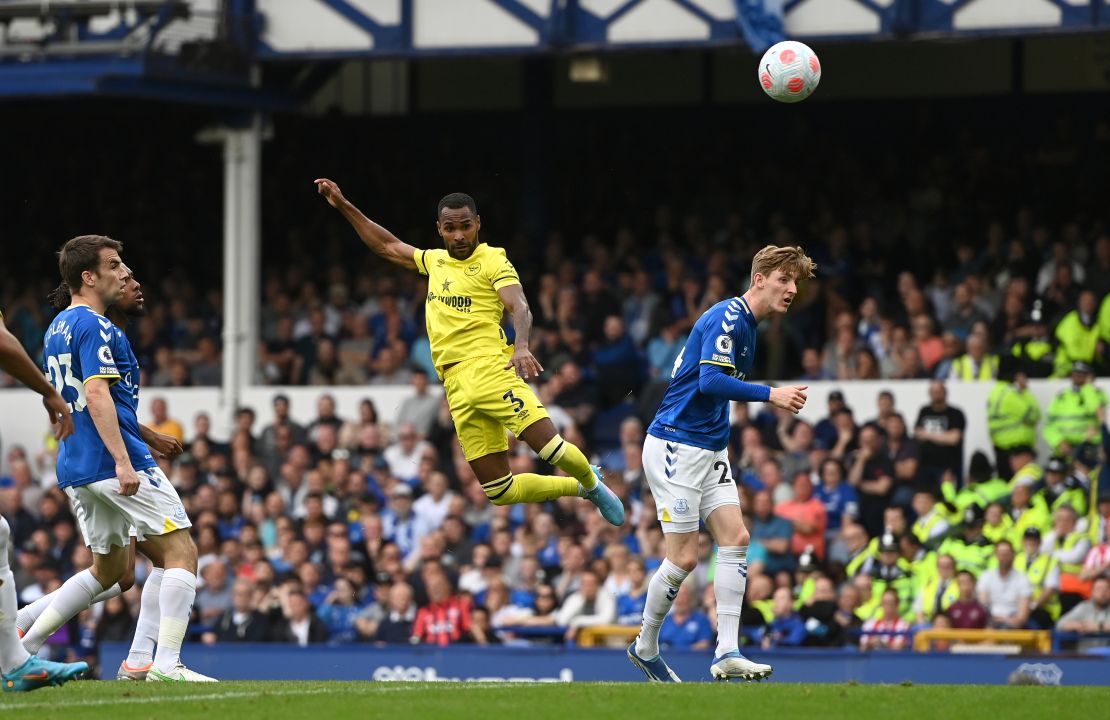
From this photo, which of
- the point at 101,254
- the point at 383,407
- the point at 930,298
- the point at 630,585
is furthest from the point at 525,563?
the point at 101,254

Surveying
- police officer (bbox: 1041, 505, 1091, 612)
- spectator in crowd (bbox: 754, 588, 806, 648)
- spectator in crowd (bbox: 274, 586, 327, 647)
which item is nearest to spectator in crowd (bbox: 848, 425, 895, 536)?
spectator in crowd (bbox: 754, 588, 806, 648)

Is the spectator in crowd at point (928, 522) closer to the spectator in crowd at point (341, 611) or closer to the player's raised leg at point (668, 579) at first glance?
the spectator in crowd at point (341, 611)

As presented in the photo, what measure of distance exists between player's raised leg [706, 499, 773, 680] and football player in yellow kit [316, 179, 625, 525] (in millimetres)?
1298

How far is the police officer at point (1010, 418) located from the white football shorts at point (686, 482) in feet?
25.0

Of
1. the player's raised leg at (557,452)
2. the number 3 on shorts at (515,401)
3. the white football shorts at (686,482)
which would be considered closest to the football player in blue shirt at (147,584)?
the number 3 on shorts at (515,401)

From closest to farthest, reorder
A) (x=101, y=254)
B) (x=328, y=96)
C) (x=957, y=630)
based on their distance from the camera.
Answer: (x=101, y=254), (x=957, y=630), (x=328, y=96)

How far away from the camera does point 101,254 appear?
11.0 meters

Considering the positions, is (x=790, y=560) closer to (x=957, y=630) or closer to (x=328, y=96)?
(x=957, y=630)

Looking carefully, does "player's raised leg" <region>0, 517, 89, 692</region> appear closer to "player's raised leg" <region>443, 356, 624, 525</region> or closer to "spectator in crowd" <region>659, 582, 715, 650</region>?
"player's raised leg" <region>443, 356, 624, 525</region>

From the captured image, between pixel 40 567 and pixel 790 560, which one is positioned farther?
pixel 40 567

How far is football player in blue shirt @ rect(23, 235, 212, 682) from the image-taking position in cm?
1073

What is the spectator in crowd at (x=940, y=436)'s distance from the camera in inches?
733

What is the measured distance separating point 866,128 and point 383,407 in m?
7.12

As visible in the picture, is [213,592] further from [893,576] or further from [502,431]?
[502,431]
